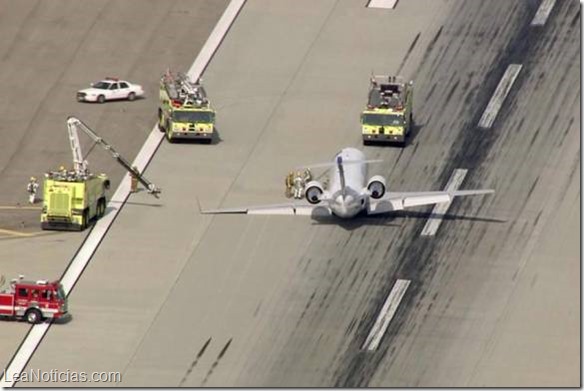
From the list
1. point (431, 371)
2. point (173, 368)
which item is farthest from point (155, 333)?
point (431, 371)

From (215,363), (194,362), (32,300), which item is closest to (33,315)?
(32,300)

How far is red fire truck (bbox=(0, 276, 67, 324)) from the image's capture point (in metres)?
198

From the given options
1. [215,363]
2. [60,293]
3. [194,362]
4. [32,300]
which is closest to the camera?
[194,362]

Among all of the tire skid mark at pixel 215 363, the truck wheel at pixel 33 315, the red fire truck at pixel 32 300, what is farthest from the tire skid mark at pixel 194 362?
the truck wheel at pixel 33 315

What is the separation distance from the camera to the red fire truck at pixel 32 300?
198125mm

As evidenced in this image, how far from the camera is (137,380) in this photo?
195m

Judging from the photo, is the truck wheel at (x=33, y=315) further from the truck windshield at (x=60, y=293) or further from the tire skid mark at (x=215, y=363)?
the tire skid mark at (x=215, y=363)

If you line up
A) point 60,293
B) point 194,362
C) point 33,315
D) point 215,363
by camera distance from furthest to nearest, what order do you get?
point 60,293 < point 33,315 < point 215,363 < point 194,362

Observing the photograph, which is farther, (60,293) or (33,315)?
(60,293)

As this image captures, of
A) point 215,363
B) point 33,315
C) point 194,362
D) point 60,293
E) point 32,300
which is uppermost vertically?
point 215,363

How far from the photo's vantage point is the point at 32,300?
652ft

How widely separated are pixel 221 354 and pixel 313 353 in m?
6.73

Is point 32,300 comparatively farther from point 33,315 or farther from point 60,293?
point 60,293

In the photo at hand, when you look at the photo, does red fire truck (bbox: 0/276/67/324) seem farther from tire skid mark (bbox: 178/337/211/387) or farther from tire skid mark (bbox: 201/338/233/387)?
tire skid mark (bbox: 201/338/233/387)
